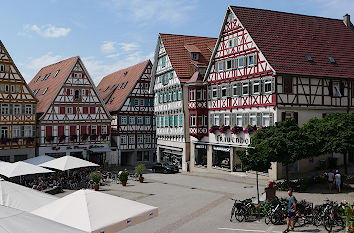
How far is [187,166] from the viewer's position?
39.8m

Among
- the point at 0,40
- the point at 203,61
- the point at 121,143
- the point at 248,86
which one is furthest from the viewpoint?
the point at 121,143

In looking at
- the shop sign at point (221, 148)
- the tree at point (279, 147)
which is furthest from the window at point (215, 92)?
the tree at point (279, 147)

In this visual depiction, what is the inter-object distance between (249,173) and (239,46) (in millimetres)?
10527

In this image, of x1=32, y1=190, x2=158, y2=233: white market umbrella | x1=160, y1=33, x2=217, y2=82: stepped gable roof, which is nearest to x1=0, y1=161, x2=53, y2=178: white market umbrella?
x1=32, y1=190, x2=158, y2=233: white market umbrella

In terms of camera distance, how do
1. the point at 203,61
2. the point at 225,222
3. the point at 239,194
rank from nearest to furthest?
the point at 225,222 < the point at 239,194 < the point at 203,61

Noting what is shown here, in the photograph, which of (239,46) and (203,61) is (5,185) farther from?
(203,61)

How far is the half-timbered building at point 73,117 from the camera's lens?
136 feet

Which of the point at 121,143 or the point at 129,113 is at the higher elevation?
the point at 129,113

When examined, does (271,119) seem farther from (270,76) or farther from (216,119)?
(216,119)

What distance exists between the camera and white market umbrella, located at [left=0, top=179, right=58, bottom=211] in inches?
458

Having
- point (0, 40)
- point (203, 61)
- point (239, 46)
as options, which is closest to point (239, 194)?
point (239, 46)

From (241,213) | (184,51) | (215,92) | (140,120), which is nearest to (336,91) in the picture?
(215,92)

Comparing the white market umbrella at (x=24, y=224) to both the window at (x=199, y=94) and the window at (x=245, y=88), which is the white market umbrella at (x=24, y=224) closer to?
the window at (x=245, y=88)

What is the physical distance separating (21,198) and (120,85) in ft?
130
